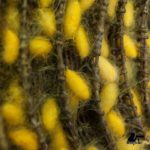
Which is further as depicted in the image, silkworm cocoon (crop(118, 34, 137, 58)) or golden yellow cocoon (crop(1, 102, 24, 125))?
silkworm cocoon (crop(118, 34, 137, 58))

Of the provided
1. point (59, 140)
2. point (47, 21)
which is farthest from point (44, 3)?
point (59, 140)

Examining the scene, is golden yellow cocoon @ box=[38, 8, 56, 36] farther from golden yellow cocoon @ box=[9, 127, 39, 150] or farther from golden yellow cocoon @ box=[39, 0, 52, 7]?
golden yellow cocoon @ box=[9, 127, 39, 150]

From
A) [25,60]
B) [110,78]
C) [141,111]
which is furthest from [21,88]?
[141,111]

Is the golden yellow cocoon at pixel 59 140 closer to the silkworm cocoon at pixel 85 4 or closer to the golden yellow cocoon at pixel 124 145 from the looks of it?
the golden yellow cocoon at pixel 124 145

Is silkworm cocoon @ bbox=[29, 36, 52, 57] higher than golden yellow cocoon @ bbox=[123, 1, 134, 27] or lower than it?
lower

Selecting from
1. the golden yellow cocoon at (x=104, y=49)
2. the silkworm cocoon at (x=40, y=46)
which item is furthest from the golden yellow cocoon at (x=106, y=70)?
the silkworm cocoon at (x=40, y=46)

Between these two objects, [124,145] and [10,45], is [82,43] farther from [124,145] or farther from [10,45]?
[124,145]

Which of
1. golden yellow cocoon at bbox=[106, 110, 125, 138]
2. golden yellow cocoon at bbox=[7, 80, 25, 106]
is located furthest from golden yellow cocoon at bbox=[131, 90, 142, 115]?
golden yellow cocoon at bbox=[7, 80, 25, 106]
